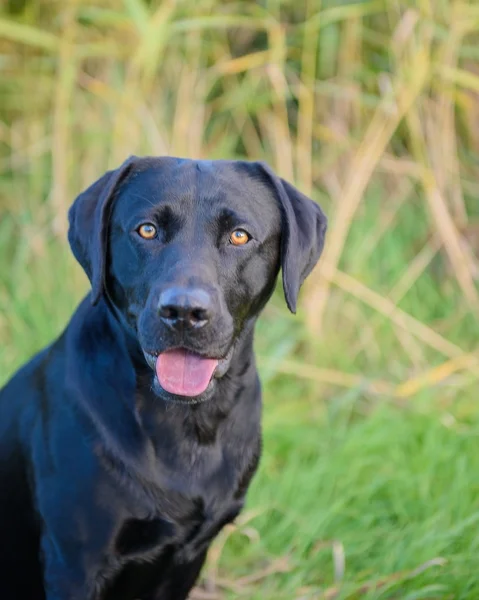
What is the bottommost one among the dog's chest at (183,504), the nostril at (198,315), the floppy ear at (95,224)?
the dog's chest at (183,504)

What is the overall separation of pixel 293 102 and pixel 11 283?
1566 mm

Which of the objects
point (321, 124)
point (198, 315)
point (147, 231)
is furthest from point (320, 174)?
point (198, 315)

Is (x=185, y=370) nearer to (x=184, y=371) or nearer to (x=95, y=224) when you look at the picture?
(x=184, y=371)

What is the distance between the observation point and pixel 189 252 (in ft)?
6.48

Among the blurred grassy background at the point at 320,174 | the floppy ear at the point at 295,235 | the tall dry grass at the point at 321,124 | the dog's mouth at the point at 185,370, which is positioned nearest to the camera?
the dog's mouth at the point at 185,370

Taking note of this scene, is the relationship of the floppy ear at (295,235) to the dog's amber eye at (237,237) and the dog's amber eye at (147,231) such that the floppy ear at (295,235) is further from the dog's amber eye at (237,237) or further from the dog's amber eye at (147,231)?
the dog's amber eye at (147,231)

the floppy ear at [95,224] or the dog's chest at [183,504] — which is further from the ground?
the floppy ear at [95,224]

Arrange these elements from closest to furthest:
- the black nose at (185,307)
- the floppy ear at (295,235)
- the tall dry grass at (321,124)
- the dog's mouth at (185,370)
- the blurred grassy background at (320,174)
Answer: the black nose at (185,307)
the dog's mouth at (185,370)
the floppy ear at (295,235)
the blurred grassy background at (320,174)
the tall dry grass at (321,124)

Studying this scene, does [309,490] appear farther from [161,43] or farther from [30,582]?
[161,43]

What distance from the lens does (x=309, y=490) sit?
3023mm

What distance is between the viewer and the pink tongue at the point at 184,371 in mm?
1990

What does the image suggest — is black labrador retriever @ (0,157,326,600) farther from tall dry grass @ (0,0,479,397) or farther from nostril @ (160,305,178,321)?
tall dry grass @ (0,0,479,397)

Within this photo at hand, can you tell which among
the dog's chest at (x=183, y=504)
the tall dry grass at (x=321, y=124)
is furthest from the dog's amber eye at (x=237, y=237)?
the tall dry grass at (x=321, y=124)

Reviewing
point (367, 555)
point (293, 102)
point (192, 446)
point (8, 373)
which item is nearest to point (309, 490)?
point (367, 555)
